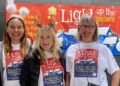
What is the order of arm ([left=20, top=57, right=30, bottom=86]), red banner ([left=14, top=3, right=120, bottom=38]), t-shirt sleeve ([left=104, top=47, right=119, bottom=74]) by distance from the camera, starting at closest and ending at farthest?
arm ([left=20, top=57, right=30, bottom=86])
t-shirt sleeve ([left=104, top=47, right=119, bottom=74])
red banner ([left=14, top=3, right=120, bottom=38])

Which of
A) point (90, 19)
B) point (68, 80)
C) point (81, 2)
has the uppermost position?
point (81, 2)

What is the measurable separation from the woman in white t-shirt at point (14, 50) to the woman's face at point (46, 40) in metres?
0.13

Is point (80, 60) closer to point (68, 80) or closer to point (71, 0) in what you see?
point (68, 80)

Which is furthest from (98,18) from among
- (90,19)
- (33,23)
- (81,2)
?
(90,19)

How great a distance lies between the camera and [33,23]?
4.96 meters

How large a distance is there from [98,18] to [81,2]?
31 centimetres

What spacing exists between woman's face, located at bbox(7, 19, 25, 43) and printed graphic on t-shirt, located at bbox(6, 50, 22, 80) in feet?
0.45

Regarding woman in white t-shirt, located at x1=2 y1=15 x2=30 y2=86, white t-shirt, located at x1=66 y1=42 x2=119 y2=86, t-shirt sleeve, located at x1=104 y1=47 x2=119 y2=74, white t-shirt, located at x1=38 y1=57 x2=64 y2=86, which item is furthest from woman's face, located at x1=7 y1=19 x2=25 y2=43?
t-shirt sleeve, located at x1=104 y1=47 x2=119 y2=74

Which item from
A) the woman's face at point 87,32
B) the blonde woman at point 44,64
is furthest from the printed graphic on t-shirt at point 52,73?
the woman's face at point 87,32

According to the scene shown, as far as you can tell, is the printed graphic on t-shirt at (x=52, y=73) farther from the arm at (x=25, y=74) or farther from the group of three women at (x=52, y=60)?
the arm at (x=25, y=74)

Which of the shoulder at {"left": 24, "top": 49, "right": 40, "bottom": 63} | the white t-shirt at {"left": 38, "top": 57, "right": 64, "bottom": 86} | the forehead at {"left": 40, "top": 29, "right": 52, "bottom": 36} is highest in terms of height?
the forehead at {"left": 40, "top": 29, "right": 52, "bottom": 36}

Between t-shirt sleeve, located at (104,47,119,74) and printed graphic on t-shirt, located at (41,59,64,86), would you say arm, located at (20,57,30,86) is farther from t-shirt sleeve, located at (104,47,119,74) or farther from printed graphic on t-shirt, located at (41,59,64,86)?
t-shirt sleeve, located at (104,47,119,74)

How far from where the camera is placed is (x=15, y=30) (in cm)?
289

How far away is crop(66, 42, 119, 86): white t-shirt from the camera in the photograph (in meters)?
2.91
